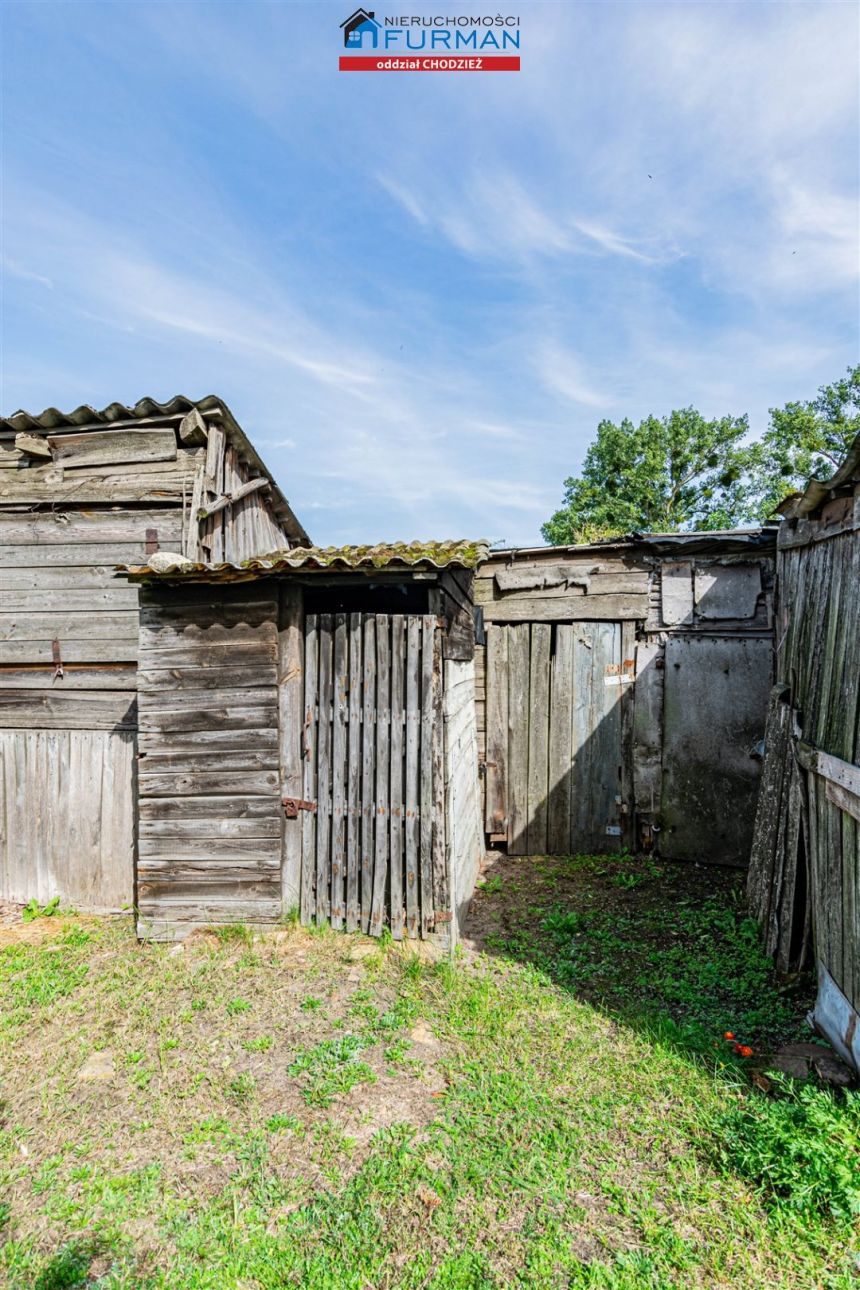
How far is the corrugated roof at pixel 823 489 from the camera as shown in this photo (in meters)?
3.67

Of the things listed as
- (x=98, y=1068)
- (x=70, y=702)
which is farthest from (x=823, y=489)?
(x=70, y=702)

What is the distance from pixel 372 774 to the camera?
536 centimetres

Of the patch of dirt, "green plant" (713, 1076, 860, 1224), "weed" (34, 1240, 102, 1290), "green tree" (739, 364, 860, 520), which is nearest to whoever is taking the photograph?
"weed" (34, 1240, 102, 1290)

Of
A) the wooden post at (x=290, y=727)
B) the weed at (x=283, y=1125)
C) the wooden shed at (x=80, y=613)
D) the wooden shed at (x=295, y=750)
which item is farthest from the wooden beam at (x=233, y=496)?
the weed at (x=283, y=1125)

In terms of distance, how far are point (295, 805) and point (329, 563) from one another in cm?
201

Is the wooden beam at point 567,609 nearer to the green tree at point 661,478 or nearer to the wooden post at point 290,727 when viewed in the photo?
the wooden post at point 290,727

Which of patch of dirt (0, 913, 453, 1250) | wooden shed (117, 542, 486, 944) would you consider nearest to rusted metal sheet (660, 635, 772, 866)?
wooden shed (117, 542, 486, 944)

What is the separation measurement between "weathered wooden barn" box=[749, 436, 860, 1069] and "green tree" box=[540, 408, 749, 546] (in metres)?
15.6

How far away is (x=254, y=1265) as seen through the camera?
263cm

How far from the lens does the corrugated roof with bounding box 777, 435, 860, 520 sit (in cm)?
367

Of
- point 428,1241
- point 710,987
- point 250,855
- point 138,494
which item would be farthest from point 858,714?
point 138,494

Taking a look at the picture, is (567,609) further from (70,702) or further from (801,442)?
(801,442)

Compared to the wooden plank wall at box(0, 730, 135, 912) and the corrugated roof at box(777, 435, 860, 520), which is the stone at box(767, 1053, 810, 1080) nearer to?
the corrugated roof at box(777, 435, 860, 520)

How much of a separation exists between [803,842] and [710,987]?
1238mm
